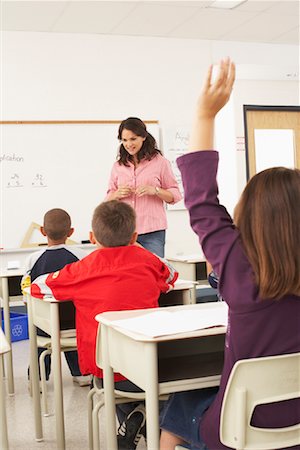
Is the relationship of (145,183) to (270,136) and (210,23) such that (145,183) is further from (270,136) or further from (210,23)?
(270,136)

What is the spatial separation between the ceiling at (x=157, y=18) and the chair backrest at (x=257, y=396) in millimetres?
4420

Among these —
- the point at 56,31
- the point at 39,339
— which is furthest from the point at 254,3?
the point at 39,339

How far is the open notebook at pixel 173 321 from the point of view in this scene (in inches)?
68.1

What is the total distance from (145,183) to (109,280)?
1.75 m

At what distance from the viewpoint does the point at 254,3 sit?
18.2 ft

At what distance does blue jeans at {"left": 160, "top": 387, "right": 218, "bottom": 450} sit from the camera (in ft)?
5.53

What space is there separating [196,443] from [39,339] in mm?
1734

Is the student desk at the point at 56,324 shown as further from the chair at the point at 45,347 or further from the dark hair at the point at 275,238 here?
the dark hair at the point at 275,238

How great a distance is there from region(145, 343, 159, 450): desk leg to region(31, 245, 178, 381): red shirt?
586mm

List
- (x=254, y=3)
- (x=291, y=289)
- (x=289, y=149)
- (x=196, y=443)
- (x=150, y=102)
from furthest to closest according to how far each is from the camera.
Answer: (x=289, y=149)
(x=150, y=102)
(x=254, y=3)
(x=196, y=443)
(x=291, y=289)

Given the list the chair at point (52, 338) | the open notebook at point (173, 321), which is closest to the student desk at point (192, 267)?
the chair at point (52, 338)

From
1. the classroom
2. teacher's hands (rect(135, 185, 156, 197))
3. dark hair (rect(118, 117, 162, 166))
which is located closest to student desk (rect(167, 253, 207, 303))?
teacher's hands (rect(135, 185, 156, 197))

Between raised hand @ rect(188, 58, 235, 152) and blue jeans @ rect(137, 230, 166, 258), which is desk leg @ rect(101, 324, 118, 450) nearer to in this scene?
raised hand @ rect(188, 58, 235, 152)

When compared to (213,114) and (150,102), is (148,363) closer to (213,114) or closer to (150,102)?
(213,114)
